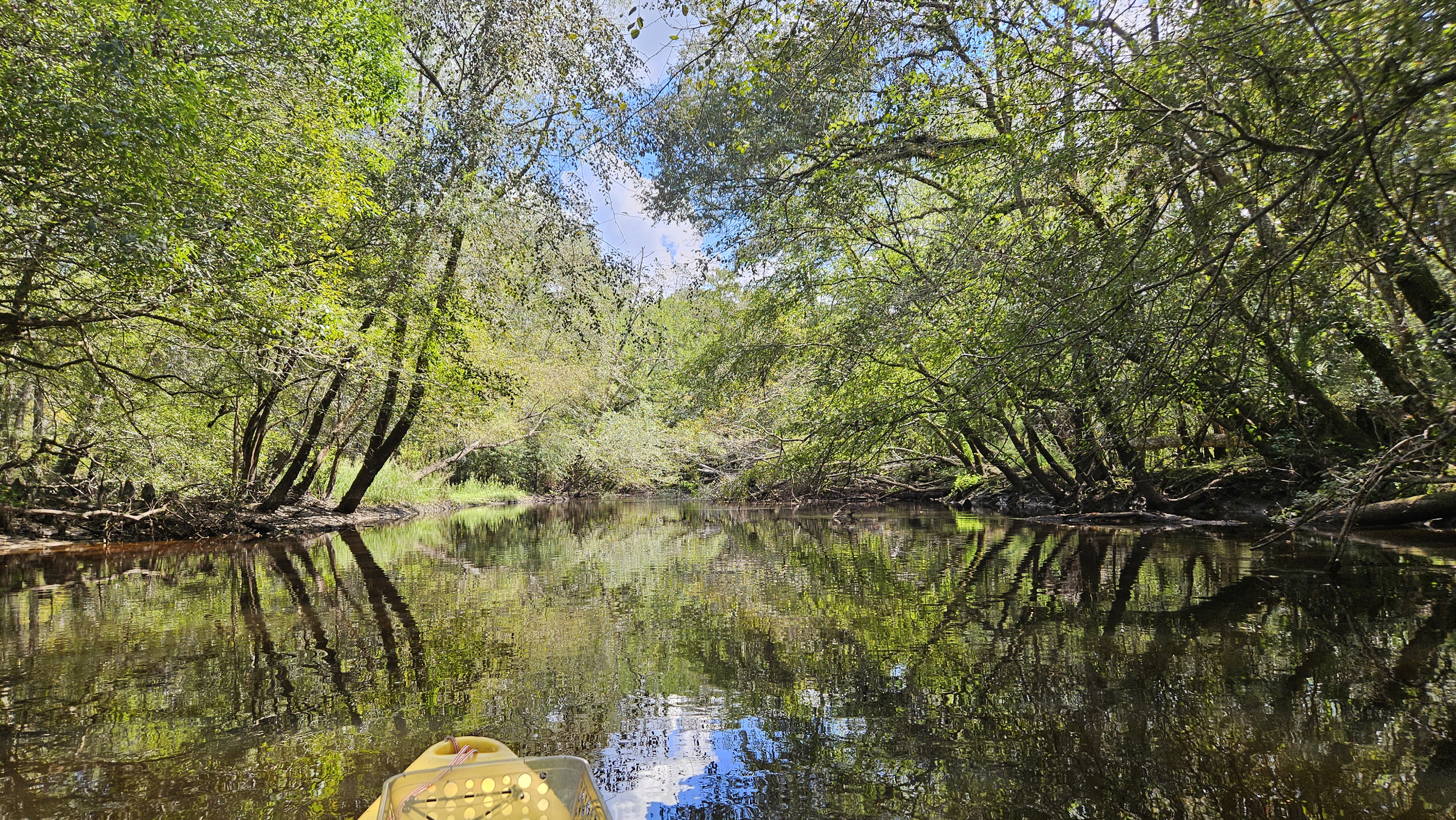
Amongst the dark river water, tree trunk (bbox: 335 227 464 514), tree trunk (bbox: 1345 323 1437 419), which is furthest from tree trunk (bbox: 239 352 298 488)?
tree trunk (bbox: 1345 323 1437 419)

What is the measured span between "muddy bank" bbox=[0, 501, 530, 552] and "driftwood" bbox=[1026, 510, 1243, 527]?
15.6 m

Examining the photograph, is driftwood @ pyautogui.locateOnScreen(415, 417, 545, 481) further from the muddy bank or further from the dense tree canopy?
the dense tree canopy

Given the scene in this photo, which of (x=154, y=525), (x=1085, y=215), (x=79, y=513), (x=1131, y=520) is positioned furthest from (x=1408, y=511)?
(x=79, y=513)

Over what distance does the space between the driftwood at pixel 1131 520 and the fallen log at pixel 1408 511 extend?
2.12 m

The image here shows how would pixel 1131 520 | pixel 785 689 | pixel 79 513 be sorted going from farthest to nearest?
pixel 1131 520
pixel 79 513
pixel 785 689

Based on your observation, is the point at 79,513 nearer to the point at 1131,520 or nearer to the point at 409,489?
the point at 409,489

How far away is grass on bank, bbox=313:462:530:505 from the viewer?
20688 mm

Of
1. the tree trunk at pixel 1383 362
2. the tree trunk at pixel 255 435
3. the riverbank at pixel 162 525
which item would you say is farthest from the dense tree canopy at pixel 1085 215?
the riverbank at pixel 162 525

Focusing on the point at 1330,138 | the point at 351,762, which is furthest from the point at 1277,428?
the point at 351,762

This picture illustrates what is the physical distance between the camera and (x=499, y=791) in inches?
102

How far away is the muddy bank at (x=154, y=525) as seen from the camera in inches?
503

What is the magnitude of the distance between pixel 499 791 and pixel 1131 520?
1377cm

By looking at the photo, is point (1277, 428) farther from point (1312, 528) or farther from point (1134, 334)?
point (1134, 334)

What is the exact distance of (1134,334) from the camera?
492 cm
